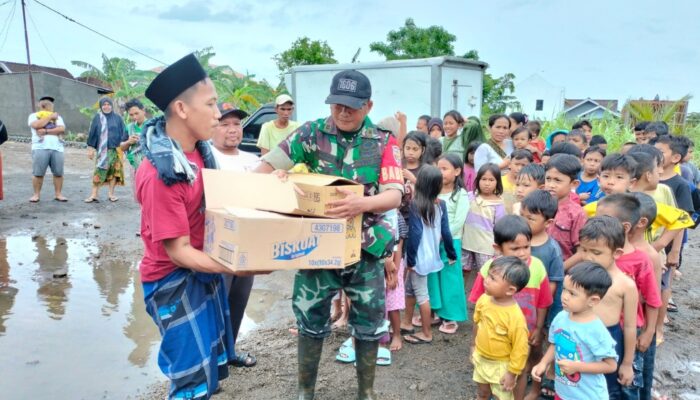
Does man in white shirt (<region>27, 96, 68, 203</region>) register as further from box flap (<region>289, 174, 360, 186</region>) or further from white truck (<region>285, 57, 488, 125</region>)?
box flap (<region>289, 174, 360, 186</region>)

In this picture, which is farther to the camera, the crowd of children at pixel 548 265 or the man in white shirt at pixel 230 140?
the man in white shirt at pixel 230 140

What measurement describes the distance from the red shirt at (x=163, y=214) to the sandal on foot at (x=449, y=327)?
8.39 feet

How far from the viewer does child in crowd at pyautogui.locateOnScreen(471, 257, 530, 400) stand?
8.69 ft

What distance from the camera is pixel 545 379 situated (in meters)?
3.15

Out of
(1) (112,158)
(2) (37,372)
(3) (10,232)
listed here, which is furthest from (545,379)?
(1) (112,158)

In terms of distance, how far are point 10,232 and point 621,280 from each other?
25.4 ft

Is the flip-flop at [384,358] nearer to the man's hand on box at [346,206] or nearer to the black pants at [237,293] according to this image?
the black pants at [237,293]

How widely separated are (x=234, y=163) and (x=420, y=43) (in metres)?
29.5

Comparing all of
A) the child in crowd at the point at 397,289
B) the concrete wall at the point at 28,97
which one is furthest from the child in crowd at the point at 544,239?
the concrete wall at the point at 28,97

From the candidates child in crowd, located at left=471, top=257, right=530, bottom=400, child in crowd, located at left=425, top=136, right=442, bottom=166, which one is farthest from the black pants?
child in crowd, located at left=425, top=136, right=442, bottom=166

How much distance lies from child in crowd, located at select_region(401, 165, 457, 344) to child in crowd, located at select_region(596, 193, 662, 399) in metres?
1.24

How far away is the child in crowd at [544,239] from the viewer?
3.10 meters

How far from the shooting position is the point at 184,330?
6.87ft

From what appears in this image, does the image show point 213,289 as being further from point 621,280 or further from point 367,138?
point 621,280
